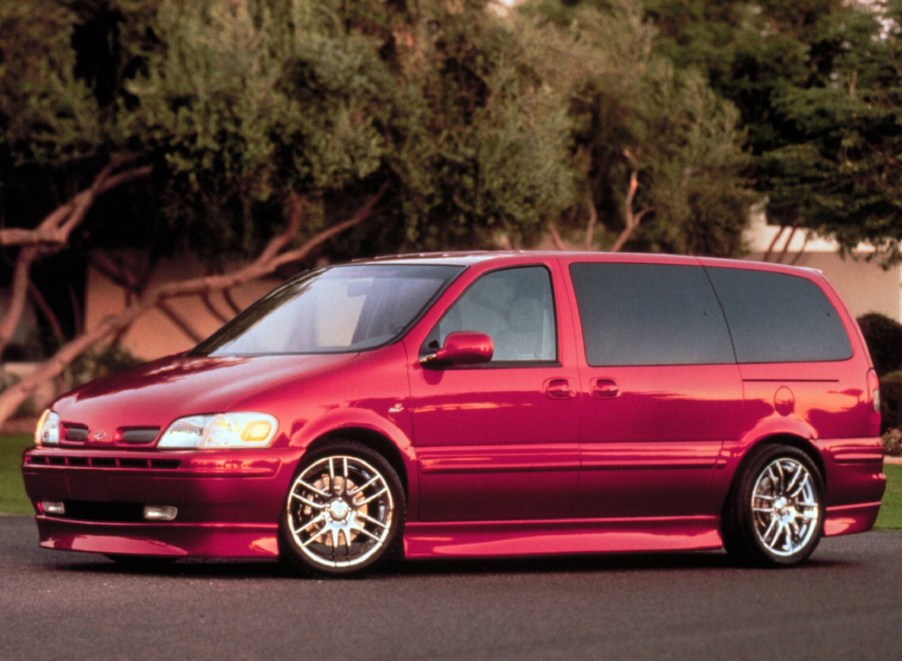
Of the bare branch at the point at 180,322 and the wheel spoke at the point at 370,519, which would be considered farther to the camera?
the bare branch at the point at 180,322

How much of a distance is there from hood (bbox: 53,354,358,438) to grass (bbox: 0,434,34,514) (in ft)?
18.1

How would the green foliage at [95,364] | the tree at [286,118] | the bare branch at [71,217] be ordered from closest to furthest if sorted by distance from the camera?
the tree at [286,118] → the bare branch at [71,217] → the green foliage at [95,364]

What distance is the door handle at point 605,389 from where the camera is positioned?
10.9m

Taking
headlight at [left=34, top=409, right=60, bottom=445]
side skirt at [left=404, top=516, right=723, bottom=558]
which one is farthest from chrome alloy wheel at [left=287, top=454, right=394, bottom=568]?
headlight at [left=34, top=409, right=60, bottom=445]

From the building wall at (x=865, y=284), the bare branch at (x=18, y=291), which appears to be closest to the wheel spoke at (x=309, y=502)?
the bare branch at (x=18, y=291)

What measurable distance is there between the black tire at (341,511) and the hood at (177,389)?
0.46 meters

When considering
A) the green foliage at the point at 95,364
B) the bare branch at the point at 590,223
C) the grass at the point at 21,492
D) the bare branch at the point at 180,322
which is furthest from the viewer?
the bare branch at the point at 180,322

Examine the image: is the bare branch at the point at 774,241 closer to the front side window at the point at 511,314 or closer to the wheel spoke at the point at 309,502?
the front side window at the point at 511,314

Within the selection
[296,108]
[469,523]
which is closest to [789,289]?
[469,523]

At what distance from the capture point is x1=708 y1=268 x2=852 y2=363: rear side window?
38.4ft

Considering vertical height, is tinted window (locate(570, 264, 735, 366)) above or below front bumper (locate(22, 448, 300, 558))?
above

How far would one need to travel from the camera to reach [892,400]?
25.6 m

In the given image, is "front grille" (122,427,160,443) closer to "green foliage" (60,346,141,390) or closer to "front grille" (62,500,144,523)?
"front grille" (62,500,144,523)

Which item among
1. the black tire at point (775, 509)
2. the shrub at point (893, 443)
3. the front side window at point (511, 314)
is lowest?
the shrub at point (893, 443)
